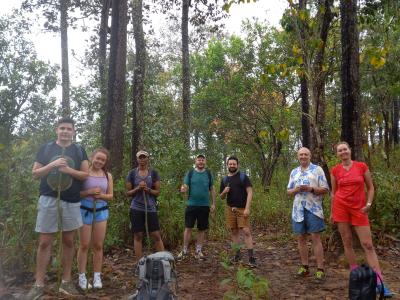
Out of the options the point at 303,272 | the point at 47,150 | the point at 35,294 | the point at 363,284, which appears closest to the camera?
the point at 363,284

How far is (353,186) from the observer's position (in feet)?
16.0

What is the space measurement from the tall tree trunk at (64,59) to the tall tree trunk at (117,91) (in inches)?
A: 232

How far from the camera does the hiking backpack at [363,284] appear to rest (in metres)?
3.46

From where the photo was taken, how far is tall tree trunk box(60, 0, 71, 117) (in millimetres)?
15128

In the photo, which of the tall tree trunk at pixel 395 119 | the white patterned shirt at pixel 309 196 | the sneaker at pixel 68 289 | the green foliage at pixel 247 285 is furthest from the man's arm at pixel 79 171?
the tall tree trunk at pixel 395 119

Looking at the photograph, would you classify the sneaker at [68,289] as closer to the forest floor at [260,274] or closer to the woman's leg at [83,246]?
the forest floor at [260,274]

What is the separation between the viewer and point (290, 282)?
5352 millimetres

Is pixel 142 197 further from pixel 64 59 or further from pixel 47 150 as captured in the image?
pixel 64 59

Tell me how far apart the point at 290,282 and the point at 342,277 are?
2.34 ft

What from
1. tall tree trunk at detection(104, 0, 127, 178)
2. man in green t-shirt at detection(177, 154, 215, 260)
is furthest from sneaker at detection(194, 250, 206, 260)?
tall tree trunk at detection(104, 0, 127, 178)

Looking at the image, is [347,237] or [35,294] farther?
[347,237]

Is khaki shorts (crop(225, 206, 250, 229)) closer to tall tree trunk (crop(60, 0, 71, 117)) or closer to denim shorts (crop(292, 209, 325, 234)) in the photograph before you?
denim shorts (crop(292, 209, 325, 234))

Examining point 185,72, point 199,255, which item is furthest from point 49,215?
point 185,72

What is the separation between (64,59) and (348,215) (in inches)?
572
